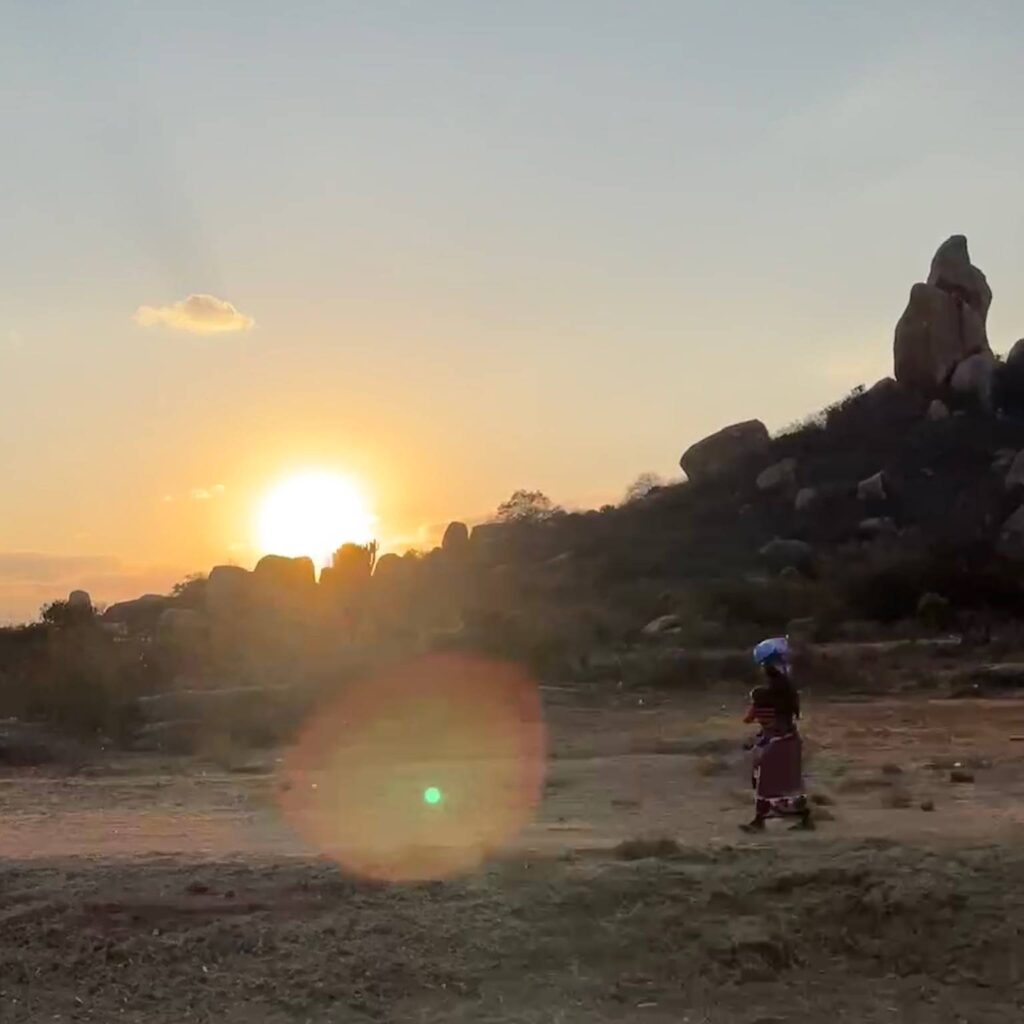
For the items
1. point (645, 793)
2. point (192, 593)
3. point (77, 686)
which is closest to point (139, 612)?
point (192, 593)

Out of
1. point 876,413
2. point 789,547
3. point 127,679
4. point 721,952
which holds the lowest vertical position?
point 721,952

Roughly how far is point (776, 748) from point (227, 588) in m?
49.6

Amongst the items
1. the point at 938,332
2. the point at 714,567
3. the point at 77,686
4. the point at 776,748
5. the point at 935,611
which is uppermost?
the point at 938,332

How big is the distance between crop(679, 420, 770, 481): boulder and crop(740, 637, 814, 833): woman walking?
5045cm

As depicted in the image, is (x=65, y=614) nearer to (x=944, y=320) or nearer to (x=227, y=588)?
(x=227, y=588)

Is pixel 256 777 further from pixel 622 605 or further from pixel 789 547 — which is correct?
pixel 789 547

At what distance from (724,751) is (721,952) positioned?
9.97m

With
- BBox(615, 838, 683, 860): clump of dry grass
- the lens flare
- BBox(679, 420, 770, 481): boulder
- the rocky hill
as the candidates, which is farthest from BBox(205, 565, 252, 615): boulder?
Answer: BBox(615, 838, 683, 860): clump of dry grass

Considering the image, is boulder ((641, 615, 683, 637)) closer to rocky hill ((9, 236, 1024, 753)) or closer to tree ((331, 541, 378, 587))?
rocky hill ((9, 236, 1024, 753))

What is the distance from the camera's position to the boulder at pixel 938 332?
183ft

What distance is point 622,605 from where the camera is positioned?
4403 centimetres

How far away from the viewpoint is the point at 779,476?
56656 millimetres

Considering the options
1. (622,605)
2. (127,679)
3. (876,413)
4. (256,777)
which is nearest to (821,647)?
(622,605)

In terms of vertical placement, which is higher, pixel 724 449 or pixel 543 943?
pixel 724 449
